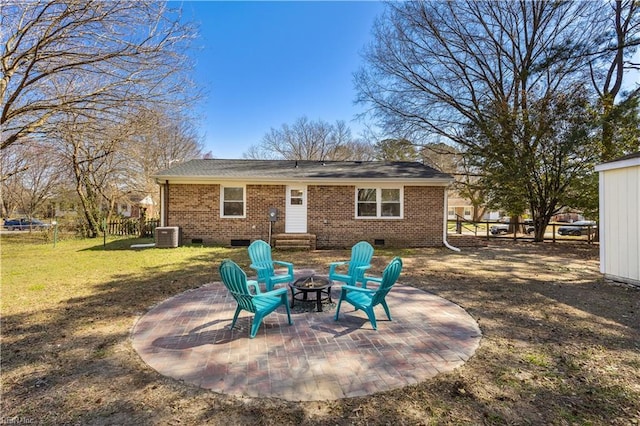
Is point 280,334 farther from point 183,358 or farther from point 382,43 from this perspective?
point 382,43

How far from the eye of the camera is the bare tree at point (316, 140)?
33969 mm

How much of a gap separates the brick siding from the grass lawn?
5.22 meters

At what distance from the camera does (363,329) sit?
4027mm

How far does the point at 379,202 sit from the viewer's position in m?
12.5

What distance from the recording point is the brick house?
1202cm

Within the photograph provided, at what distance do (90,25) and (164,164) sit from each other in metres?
22.1

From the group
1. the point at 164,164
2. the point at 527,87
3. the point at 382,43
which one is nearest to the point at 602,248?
the point at 527,87

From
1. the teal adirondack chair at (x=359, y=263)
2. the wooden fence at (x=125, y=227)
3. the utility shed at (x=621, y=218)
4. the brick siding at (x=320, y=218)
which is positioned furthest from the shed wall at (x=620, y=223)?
the wooden fence at (x=125, y=227)

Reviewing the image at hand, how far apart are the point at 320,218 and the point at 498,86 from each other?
41.7 feet

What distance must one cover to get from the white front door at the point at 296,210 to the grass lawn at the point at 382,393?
5647 mm

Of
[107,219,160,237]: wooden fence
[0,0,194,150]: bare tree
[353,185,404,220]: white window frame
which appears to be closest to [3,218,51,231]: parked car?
[107,219,160,237]: wooden fence

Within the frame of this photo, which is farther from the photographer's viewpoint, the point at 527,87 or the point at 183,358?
the point at 527,87

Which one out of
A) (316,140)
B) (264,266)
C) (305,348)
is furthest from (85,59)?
(316,140)

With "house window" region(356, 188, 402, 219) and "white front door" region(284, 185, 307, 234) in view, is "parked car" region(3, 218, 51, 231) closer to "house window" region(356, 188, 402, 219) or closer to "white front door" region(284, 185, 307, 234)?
"white front door" region(284, 185, 307, 234)
